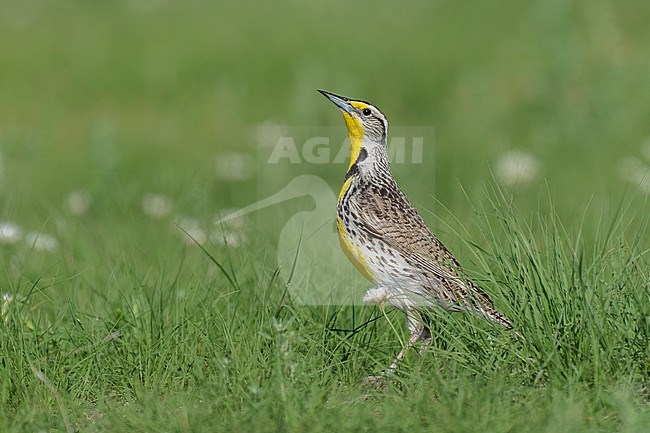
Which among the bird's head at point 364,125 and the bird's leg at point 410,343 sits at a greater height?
the bird's head at point 364,125

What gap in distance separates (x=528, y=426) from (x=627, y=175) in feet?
18.6

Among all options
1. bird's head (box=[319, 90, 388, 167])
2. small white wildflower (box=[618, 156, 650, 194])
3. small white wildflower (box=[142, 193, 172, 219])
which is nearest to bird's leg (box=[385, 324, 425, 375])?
bird's head (box=[319, 90, 388, 167])

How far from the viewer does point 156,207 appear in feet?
26.1

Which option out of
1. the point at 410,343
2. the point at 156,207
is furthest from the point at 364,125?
the point at 156,207

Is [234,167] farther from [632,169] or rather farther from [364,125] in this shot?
[364,125]

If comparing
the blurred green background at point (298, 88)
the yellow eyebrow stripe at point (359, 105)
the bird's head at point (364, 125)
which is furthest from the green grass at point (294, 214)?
the yellow eyebrow stripe at point (359, 105)

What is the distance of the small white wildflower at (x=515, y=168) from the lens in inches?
342

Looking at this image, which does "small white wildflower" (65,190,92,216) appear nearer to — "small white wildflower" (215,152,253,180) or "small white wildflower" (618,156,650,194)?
"small white wildflower" (215,152,253,180)

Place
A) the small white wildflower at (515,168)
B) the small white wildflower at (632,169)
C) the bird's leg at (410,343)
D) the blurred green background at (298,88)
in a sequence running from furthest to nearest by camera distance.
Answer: the blurred green background at (298,88), the small white wildflower at (515,168), the small white wildflower at (632,169), the bird's leg at (410,343)

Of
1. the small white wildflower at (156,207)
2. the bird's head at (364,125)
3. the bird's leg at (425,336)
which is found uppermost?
the bird's head at (364,125)

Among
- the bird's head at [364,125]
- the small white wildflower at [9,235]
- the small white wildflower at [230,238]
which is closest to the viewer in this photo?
the bird's head at [364,125]

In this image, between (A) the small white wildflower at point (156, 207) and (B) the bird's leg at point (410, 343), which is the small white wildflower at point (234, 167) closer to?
(A) the small white wildflower at point (156, 207)

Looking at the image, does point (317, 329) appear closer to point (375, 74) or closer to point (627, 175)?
point (627, 175)

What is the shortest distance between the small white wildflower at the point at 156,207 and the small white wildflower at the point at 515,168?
8.73ft
